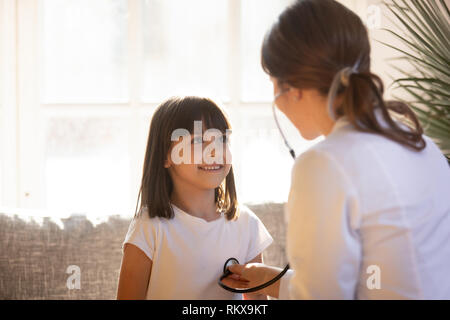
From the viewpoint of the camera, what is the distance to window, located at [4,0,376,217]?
7.68ft

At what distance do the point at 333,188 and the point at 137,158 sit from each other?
158 cm

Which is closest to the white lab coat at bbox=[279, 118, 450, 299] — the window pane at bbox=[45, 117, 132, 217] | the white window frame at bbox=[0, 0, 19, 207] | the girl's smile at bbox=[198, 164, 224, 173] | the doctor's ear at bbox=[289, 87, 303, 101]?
the doctor's ear at bbox=[289, 87, 303, 101]

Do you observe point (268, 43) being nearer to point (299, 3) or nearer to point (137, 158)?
point (299, 3)

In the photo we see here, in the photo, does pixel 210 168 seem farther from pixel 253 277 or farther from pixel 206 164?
pixel 253 277

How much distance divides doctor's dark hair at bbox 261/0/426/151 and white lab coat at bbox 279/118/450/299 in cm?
4

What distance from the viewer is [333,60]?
100cm

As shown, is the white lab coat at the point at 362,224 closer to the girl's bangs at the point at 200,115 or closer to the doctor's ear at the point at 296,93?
the doctor's ear at the point at 296,93

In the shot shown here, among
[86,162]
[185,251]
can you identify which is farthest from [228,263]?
[86,162]

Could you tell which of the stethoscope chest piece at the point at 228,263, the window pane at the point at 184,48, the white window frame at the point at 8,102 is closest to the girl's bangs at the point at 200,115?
the stethoscope chest piece at the point at 228,263

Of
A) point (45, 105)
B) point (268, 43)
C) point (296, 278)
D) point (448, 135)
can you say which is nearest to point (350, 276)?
point (296, 278)

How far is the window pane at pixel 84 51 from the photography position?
2.35 meters

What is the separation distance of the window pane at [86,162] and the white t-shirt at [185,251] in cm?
95

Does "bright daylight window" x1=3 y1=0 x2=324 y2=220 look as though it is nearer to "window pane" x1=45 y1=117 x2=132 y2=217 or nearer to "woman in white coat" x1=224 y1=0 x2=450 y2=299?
"window pane" x1=45 y1=117 x2=132 y2=217

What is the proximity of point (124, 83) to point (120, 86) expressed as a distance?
0.8 inches
